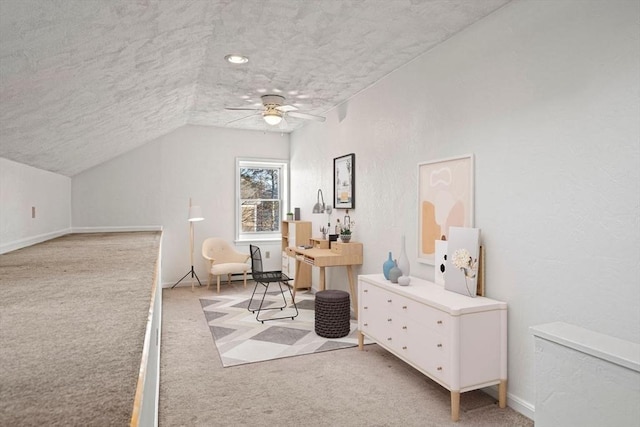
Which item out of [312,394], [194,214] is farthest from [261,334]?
[194,214]

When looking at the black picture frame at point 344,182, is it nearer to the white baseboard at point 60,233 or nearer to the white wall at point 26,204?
the white baseboard at point 60,233

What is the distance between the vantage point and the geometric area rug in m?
3.43

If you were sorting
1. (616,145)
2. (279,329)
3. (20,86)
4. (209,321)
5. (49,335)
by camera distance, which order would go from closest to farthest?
(49,335) → (20,86) → (616,145) → (279,329) → (209,321)

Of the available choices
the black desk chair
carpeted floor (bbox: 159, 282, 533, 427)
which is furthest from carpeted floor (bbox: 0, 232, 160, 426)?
the black desk chair

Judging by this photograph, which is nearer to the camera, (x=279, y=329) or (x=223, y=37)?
(x=223, y=37)

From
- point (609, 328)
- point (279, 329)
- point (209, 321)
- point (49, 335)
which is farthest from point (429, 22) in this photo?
point (209, 321)

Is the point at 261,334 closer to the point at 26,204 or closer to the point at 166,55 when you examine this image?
the point at 26,204

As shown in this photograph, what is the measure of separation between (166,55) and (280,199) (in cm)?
438

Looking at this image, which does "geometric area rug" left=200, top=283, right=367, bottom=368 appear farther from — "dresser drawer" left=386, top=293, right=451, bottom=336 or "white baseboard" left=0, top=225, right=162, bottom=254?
"white baseboard" left=0, top=225, right=162, bottom=254

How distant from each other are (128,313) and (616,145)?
90.8 inches

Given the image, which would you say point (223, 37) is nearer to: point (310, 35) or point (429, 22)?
point (310, 35)

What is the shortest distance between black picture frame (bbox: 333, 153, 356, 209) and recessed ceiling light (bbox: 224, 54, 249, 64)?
171cm

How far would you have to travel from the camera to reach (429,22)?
8.94 feet

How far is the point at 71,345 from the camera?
2.85ft
